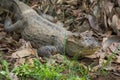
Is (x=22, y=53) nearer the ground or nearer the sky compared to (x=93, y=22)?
nearer the ground

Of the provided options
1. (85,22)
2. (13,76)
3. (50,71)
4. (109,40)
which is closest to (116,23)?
(109,40)

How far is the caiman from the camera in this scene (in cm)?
613

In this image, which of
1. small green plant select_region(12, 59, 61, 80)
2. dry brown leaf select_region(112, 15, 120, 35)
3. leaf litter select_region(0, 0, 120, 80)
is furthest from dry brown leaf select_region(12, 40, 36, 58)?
dry brown leaf select_region(112, 15, 120, 35)

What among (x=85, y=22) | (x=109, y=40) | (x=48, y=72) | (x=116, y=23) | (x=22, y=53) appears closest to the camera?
(x=48, y=72)

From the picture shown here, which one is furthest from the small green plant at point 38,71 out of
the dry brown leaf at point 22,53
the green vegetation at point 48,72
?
the dry brown leaf at point 22,53

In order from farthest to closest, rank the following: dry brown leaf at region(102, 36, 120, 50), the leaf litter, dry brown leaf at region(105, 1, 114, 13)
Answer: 1. dry brown leaf at region(105, 1, 114, 13)
2. dry brown leaf at region(102, 36, 120, 50)
3. the leaf litter

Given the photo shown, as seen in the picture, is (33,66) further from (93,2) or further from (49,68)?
(93,2)

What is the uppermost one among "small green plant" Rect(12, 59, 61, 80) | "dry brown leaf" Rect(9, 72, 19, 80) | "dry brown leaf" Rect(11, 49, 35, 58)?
"dry brown leaf" Rect(11, 49, 35, 58)

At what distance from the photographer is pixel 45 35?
6.64 m

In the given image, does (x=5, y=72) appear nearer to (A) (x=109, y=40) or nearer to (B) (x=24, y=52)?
(B) (x=24, y=52)

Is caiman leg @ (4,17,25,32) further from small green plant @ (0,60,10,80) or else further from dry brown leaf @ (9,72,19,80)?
dry brown leaf @ (9,72,19,80)

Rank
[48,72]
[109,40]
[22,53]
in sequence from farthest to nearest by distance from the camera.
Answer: [109,40] → [22,53] → [48,72]

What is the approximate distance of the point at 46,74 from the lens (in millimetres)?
5145

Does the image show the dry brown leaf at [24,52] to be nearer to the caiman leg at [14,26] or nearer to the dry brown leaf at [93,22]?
the caiman leg at [14,26]
